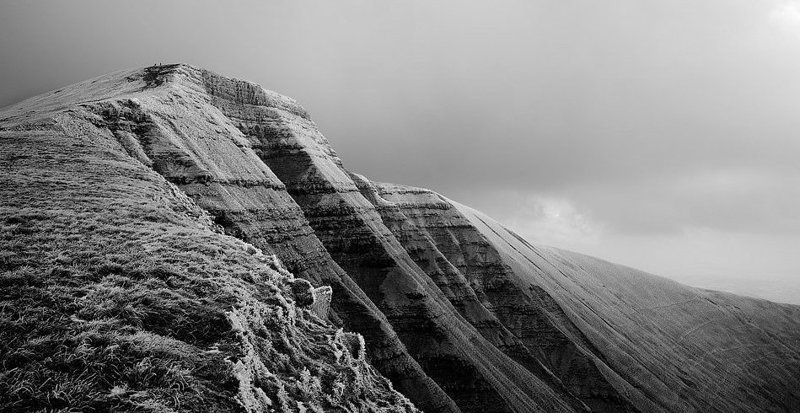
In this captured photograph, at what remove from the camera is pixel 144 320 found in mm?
14633

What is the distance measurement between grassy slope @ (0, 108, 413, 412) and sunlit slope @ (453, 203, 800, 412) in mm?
87665

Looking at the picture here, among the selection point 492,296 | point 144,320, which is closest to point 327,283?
point 144,320

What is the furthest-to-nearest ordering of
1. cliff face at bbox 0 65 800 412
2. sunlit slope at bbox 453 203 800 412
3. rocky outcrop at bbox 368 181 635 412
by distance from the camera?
sunlit slope at bbox 453 203 800 412, rocky outcrop at bbox 368 181 635 412, cliff face at bbox 0 65 800 412

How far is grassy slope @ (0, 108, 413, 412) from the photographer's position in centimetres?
1192

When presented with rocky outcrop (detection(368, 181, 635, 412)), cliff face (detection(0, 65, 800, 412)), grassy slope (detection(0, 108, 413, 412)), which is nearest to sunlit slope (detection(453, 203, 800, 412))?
cliff face (detection(0, 65, 800, 412))

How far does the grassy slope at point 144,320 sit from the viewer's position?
1192 cm

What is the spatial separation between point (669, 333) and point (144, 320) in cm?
15685

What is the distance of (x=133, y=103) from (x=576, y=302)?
109 m

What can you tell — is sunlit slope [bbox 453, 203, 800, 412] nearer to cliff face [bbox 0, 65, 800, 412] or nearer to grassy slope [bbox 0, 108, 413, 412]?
cliff face [bbox 0, 65, 800, 412]

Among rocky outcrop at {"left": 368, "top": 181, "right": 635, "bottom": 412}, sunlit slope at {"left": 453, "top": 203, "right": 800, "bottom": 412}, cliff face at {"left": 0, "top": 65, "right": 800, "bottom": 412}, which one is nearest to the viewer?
cliff face at {"left": 0, "top": 65, "right": 800, "bottom": 412}

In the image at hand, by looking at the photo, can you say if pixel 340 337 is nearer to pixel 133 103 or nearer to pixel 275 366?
pixel 275 366

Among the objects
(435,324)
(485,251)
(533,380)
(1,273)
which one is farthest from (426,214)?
(1,273)

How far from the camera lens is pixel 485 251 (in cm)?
10569

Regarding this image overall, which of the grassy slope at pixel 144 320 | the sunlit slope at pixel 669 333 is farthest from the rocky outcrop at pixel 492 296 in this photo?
the grassy slope at pixel 144 320
